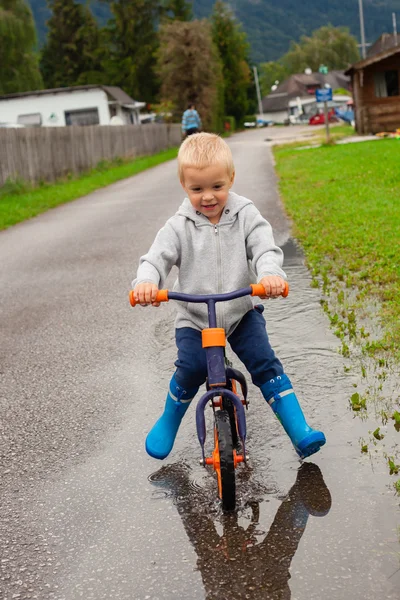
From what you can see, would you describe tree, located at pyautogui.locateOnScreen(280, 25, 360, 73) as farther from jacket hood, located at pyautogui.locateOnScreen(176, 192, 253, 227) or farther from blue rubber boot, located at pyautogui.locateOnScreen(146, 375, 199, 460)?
blue rubber boot, located at pyautogui.locateOnScreen(146, 375, 199, 460)

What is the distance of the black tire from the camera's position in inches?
126

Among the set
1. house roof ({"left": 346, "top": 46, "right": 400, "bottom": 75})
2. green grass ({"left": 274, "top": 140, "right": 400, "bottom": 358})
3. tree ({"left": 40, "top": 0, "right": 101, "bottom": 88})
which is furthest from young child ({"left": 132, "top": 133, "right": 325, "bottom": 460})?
tree ({"left": 40, "top": 0, "right": 101, "bottom": 88})

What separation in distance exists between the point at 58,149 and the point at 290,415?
2120 centimetres

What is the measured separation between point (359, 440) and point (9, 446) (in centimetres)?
179

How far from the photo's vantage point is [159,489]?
362 centimetres

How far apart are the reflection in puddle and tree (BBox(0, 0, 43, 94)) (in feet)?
182

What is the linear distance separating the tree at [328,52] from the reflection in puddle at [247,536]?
143 metres

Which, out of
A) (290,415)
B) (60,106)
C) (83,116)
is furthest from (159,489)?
(83,116)

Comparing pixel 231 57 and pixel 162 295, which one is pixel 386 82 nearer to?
pixel 162 295

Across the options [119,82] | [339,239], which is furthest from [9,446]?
[119,82]

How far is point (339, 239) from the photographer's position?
8.83 m

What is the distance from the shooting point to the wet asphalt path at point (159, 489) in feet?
9.43

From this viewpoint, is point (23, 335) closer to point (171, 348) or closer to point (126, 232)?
point (171, 348)

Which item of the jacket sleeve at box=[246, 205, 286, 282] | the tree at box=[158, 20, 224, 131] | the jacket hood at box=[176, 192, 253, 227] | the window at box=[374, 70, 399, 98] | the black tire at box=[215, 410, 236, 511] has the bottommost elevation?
the black tire at box=[215, 410, 236, 511]
